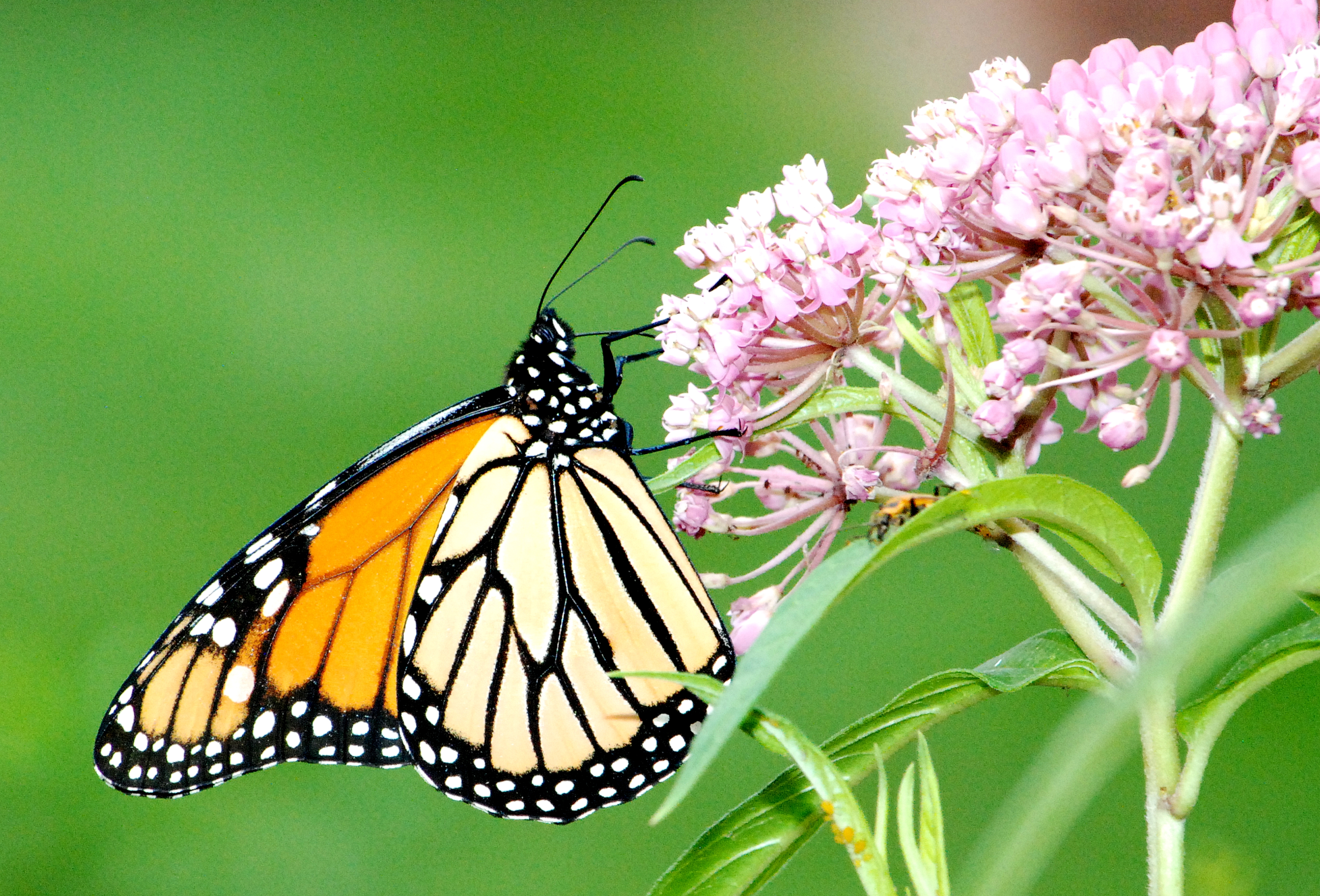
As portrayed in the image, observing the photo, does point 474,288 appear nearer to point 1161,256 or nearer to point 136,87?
point 136,87

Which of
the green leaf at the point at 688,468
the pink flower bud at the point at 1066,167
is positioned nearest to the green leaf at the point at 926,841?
the green leaf at the point at 688,468

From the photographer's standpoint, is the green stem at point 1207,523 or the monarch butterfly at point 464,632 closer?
the green stem at point 1207,523

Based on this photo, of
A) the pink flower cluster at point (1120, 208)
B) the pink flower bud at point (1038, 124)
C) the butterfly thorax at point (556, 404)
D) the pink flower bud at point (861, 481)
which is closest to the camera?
the pink flower cluster at point (1120, 208)

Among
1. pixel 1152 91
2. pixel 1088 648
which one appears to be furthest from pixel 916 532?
pixel 1152 91

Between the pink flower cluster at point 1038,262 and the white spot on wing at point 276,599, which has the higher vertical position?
the white spot on wing at point 276,599

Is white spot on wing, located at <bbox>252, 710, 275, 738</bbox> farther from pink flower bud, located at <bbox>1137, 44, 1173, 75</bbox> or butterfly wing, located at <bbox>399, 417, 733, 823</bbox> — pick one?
pink flower bud, located at <bbox>1137, 44, 1173, 75</bbox>

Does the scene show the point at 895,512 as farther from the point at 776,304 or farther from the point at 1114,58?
the point at 1114,58

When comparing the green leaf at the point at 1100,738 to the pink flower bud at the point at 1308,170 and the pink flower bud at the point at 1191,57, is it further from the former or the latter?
the pink flower bud at the point at 1191,57

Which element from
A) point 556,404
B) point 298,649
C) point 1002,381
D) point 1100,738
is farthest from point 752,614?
point 1100,738
